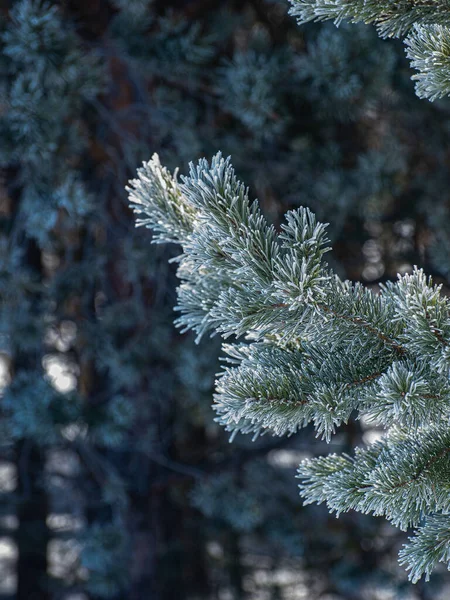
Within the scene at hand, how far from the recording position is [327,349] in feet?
2.96

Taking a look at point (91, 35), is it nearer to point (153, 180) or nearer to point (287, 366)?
point (153, 180)

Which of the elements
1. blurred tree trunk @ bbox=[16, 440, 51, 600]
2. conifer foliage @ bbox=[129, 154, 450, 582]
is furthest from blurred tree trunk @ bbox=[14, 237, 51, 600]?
conifer foliage @ bbox=[129, 154, 450, 582]

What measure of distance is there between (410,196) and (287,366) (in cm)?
238

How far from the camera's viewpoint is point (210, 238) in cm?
82

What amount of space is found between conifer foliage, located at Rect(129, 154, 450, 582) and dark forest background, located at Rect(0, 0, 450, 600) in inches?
53.2

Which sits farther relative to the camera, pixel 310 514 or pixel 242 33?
pixel 310 514

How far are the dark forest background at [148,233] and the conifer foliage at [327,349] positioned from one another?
1352 millimetres

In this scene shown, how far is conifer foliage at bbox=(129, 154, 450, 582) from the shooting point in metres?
0.77

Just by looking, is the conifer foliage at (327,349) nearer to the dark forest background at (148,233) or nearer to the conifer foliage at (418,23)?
the conifer foliage at (418,23)

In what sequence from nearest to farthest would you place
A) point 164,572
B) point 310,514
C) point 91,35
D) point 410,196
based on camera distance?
point 91,35 < point 410,196 < point 164,572 < point 310,514

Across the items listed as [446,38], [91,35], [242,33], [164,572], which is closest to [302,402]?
[446,38]

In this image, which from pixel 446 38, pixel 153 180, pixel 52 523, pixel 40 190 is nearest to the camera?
pixel 446 38

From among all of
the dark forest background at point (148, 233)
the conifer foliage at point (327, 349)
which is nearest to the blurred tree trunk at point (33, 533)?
the dark forest background at point (148, 233)

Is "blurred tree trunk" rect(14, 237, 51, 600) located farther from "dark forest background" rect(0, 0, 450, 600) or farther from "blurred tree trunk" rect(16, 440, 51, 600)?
"dark forest background" rect(0, 0, 450, 600)
